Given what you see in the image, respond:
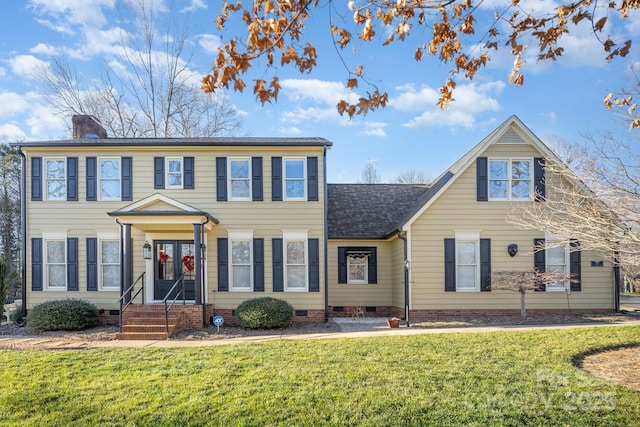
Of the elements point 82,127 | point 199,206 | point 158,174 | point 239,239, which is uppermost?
point 82,127

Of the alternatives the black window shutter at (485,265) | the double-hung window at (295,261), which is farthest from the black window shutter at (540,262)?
the double-hung window at (295,261)

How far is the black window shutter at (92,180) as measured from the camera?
46.3 feet

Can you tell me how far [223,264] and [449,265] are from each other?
23.1 ft

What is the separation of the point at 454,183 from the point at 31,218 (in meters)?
13.3

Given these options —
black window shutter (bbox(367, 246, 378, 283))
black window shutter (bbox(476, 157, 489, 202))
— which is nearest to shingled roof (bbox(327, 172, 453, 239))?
black window shutter (bbox(367, 246, 378, 283))

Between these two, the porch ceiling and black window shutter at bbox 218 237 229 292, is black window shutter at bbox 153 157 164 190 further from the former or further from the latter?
black window shutter at bbox 218 237 229 292

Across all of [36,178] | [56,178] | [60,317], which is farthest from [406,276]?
[36,178]

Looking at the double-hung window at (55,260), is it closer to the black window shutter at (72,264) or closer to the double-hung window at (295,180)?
the black window shutter at (72,264)

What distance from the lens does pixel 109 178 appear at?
14.2 metres

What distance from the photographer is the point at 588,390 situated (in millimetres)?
5996

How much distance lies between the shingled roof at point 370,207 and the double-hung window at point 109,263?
6.94m

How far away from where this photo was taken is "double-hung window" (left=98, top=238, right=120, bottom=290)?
14070 millimetres

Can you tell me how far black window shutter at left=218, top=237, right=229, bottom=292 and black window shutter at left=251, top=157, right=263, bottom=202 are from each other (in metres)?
1.66

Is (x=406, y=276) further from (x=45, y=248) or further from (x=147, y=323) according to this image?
(x=45, y=248)
